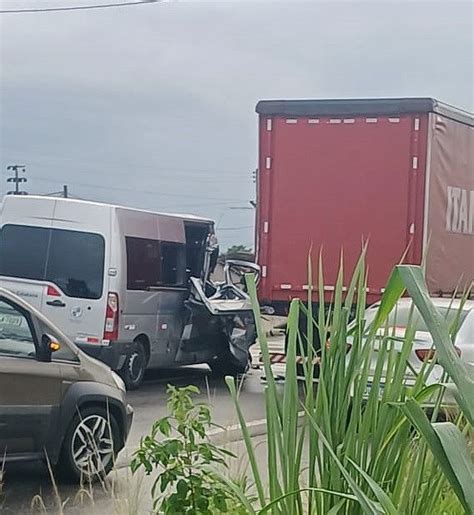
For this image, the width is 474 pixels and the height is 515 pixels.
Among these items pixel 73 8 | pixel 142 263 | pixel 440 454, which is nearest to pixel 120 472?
pixel 440 454

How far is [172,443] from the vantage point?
2.52 m

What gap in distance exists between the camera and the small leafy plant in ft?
7.98

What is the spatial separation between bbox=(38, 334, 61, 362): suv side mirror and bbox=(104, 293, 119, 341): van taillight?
332cm

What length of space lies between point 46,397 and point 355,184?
4739 millimetres

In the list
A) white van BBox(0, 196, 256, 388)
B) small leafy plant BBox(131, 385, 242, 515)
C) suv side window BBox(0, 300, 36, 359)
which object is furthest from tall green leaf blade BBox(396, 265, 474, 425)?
white van BBox(0, 196, 256, 388)

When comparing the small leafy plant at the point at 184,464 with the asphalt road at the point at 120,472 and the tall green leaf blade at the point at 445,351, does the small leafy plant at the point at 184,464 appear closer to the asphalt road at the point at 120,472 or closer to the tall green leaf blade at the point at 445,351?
the asphalt road at the point at 120,472

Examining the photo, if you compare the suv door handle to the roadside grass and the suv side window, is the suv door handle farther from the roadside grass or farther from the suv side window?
the roadside grass

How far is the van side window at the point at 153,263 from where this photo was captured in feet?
30.3

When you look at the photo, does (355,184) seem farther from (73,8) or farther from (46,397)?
(46,397)

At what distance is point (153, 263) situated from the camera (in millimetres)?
9641

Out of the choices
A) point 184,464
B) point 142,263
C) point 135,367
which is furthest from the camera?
point 142,263

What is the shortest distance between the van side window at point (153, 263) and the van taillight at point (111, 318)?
10.5 inches

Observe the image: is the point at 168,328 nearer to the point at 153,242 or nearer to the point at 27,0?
the point at 153,242

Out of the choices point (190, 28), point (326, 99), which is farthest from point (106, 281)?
point (190, 28)
